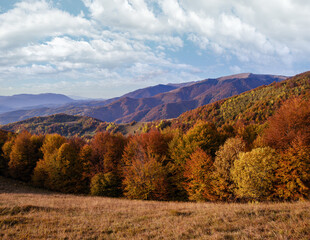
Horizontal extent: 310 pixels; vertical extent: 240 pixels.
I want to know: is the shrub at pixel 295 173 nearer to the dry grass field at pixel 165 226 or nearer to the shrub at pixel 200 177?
the shrub at pixel 200 177

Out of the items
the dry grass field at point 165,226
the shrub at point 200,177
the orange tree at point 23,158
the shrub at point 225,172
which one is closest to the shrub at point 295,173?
the shrub at point 225,172

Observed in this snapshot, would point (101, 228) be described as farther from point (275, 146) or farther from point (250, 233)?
point (275, 146)

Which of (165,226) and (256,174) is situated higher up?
(165,226)

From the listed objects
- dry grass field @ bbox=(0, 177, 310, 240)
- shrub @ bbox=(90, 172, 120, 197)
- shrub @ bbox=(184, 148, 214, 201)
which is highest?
dry grass field @ bbox=(0, 177, 310, 240)

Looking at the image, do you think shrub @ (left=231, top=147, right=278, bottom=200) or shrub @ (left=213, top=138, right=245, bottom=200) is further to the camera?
shrub @ (left=213, top=138, right=245, bottom=200)

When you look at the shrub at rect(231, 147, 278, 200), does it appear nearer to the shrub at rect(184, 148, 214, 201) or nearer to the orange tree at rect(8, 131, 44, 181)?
the shrub at rect(184, 148, 214, 201)

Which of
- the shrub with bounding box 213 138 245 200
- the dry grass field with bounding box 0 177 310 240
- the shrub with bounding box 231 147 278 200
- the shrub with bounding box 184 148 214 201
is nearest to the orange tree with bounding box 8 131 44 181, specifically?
the dry grass field with bounding box 0 177 310 240

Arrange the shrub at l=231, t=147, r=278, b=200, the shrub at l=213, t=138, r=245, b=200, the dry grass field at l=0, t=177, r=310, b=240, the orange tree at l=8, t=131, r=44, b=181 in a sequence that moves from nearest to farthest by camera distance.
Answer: the dry grass field at l=0, t=177, r=310, b=240 < the shrub at l=231, t=147, r=278, b=200 < the shrub at l=213, t=138, r=245, b=200 < the orange tree at l=8, t=131, r=44, b=181

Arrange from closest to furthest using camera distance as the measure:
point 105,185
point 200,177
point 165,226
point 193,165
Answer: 1. point 165,226
2. point 200,177
3. point 193,165
4. point 105,185

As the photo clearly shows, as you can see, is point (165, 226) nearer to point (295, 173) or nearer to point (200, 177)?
point (200, 177)

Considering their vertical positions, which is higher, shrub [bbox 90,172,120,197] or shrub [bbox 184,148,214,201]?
shrub [bbox 184,148,214,201]

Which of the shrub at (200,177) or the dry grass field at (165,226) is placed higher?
the dry grass field at (165,226)

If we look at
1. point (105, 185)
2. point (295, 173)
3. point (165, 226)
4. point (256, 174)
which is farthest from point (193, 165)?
point (165, 226)

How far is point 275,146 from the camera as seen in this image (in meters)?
32.2
